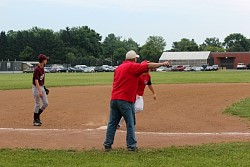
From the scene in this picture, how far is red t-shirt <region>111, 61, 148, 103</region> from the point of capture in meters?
8.30

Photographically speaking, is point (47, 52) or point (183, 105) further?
point (47, 52)

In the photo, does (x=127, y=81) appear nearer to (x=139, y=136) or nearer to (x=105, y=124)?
(x=139, y=136)

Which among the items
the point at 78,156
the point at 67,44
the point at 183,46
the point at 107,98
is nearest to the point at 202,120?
the point at 78,156

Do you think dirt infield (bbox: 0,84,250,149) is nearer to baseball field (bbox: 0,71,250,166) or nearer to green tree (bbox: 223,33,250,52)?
baseball field (bbox: 0,71,250,166)

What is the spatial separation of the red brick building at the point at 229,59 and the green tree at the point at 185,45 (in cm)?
3021

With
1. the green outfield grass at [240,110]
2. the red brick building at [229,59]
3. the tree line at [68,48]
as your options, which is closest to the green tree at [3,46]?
the tree line at [68,48]

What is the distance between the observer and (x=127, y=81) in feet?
27.3

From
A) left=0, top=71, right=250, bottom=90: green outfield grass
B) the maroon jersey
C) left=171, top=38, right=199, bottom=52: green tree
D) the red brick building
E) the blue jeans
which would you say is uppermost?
left=171, top=38, right=199, bottom=52: green tree

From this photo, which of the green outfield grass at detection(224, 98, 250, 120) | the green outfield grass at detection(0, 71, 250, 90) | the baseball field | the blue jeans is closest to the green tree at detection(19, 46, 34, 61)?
the green outfield grass at detection(0, 71, 250, 90)

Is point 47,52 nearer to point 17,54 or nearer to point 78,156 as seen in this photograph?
point 17,54

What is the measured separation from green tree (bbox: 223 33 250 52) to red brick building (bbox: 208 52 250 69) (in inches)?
1964

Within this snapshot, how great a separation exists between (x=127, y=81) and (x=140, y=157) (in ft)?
4.73

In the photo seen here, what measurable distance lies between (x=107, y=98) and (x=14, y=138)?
11.3m

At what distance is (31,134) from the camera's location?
34.4 ft
